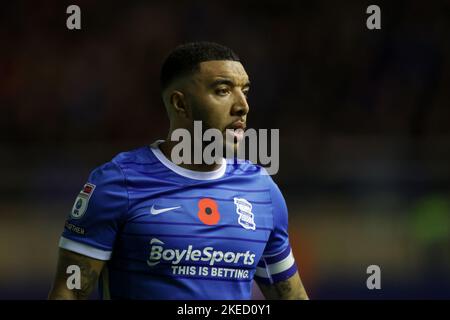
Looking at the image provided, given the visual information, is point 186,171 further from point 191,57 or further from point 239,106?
point 191,57

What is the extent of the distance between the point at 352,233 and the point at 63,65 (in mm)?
4440

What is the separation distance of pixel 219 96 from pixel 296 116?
6690 mm

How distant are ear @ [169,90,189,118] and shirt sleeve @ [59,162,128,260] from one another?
39 centimetres

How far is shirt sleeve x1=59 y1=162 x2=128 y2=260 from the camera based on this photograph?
3150mm

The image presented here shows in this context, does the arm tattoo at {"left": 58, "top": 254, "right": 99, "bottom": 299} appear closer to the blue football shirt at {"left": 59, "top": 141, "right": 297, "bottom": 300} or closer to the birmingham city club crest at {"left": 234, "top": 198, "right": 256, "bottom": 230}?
the blue football shirt at {"left": 59, "top": 141, "right": 297, "bottom": 300}

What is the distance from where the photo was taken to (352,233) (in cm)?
760

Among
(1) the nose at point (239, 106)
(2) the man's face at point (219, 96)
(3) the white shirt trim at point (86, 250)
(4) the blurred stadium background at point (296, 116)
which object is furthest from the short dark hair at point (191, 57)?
(4) the blurred stadium background at point (296, 116)

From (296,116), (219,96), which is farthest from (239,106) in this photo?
(296,116)

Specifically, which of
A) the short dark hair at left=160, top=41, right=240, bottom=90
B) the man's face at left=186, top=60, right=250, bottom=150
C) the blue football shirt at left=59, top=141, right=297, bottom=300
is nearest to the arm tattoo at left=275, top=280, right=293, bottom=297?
the blue football shirt at left=59, top=141, right=297, bottom=300

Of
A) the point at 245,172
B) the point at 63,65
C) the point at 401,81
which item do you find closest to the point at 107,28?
the point at 63,65

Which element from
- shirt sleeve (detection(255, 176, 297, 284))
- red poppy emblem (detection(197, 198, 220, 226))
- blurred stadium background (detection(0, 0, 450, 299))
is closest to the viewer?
red poppy emblem (detection(197, 198, 220, 226))
